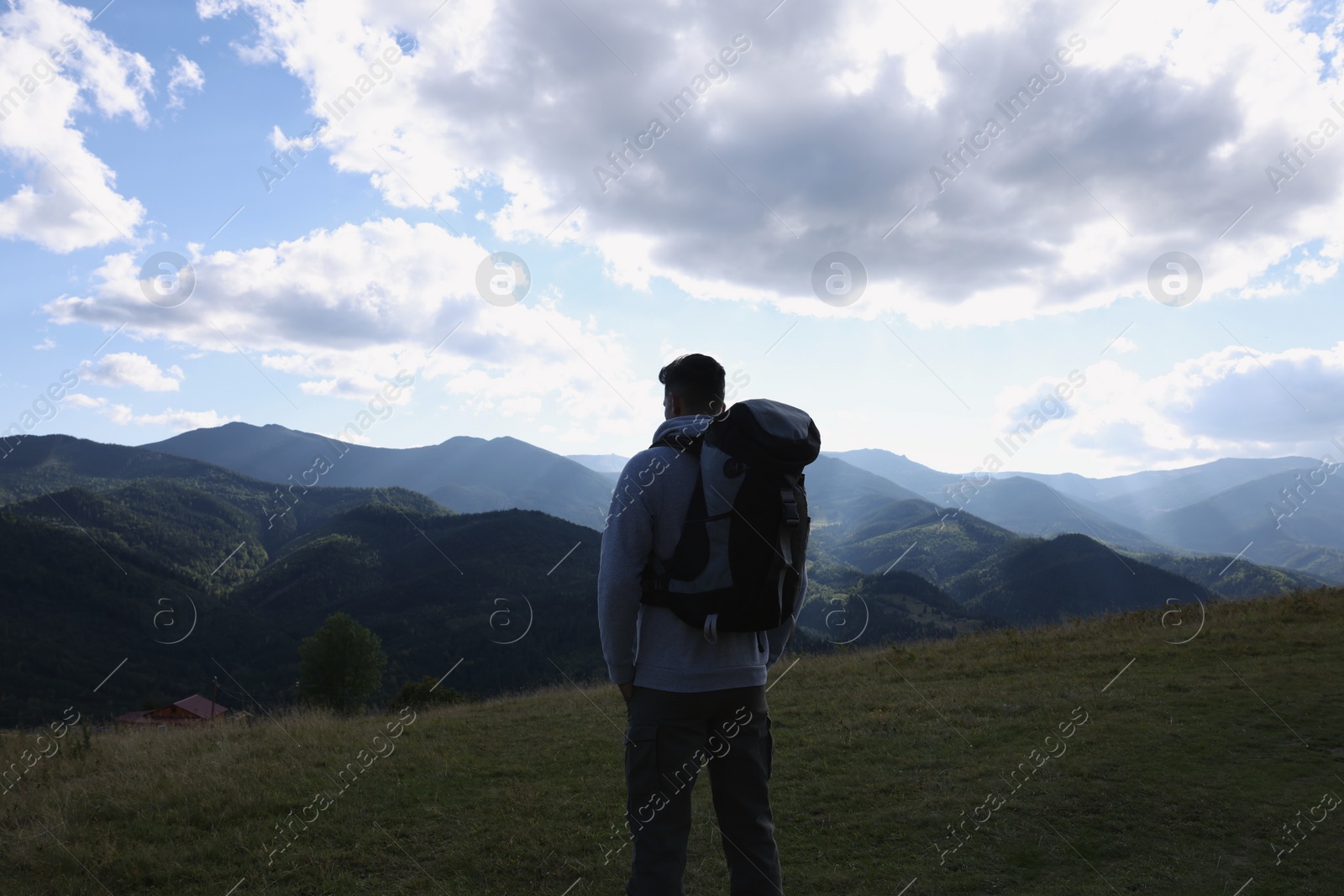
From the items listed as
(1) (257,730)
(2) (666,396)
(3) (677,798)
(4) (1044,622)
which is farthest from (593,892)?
(4) (1044,622)

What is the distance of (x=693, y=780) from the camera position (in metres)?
2.54

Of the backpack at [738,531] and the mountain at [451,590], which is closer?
the backpack at [738,531]

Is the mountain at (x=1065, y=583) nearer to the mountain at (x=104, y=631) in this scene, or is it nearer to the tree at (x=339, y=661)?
the tree at (x=339, y=661)

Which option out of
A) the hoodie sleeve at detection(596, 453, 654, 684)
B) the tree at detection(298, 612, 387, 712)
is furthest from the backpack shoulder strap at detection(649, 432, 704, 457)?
the tree at detection(298, 612, 387, 712)

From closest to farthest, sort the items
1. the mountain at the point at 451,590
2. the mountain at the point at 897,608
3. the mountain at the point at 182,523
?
the mountain at the point at 897,608, the mountain at the point at 451,590, the mountain at the point at 182,523

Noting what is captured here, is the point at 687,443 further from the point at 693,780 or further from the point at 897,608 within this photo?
the point at 897,608

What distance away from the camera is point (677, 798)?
246 cm

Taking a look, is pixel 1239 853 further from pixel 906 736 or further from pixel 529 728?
pixel 529 728

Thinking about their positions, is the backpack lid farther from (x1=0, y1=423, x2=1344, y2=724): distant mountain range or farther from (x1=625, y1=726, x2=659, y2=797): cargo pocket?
(x1=0, y1=423, x2=1344, y2=724): distant mountain range

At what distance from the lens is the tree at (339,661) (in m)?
36.6

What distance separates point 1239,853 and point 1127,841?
59cm

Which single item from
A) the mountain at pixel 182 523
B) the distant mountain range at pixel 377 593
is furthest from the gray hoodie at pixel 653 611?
the mountain at pixel 182 523

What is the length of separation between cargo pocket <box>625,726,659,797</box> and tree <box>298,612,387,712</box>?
3855cm

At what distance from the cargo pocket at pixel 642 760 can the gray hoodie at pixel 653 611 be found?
0.16 meters
